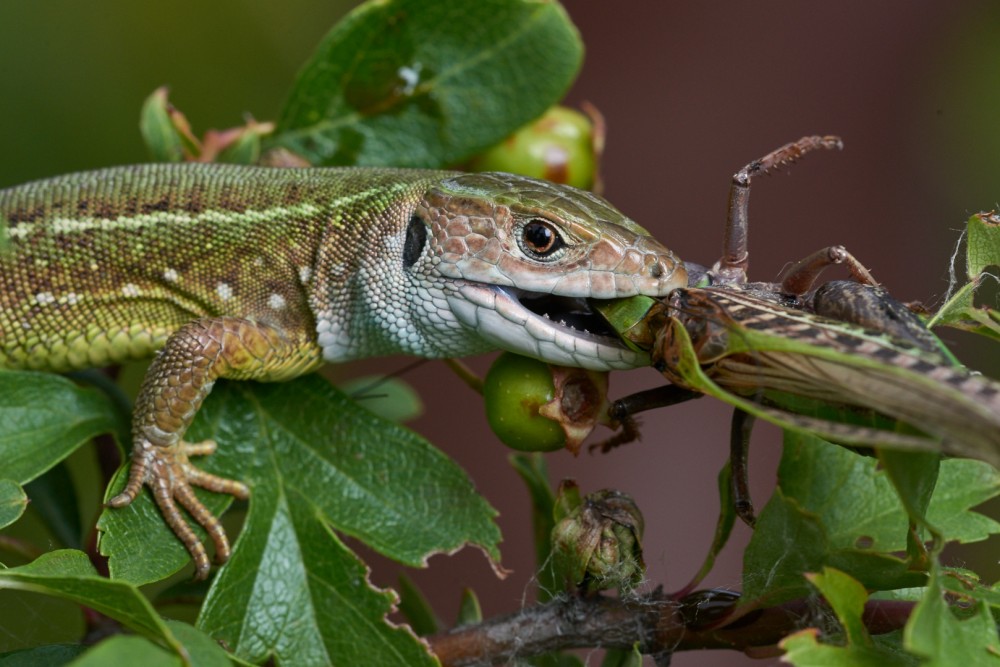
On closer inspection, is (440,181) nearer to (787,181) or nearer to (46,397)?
(46,397)

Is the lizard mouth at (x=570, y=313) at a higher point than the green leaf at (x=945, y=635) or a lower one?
higher

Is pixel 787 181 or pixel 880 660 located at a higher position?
pixel 880 660

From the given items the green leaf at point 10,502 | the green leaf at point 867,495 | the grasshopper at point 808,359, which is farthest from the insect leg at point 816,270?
the green leaf at point 10,502

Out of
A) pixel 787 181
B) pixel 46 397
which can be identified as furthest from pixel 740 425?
pixel 787 181

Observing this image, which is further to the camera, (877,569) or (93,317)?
(93,317)

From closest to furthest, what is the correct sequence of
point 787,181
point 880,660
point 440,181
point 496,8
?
point 880,660 < point 440,181 < point 496,8 < point 787,181

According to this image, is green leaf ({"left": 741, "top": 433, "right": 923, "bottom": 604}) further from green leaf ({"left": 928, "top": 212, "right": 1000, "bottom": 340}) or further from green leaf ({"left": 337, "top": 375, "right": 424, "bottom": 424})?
green leaf ({"left": 337, "top": 375, "right": 424, "bottom": 424})

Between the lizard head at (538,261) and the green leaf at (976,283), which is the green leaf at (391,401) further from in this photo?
the green leaf at (976,283)

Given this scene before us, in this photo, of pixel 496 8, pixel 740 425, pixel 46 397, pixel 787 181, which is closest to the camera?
pixel 740 425
